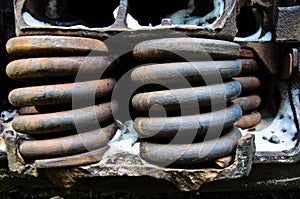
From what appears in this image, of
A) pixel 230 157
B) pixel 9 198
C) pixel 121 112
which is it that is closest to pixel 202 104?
pixel 230 157

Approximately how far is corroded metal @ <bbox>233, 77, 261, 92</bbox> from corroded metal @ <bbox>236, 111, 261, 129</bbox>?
7 centimetres

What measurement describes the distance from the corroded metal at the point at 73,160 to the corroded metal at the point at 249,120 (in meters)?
0.37

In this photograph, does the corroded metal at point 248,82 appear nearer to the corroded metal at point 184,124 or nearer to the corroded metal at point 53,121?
the corroded metal at point 184,124

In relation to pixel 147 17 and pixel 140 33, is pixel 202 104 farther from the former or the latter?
pixel 147 17

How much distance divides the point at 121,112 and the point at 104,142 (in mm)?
121

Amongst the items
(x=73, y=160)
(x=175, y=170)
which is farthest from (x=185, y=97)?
(x=73, y=160)

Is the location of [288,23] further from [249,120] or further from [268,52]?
[249,120]

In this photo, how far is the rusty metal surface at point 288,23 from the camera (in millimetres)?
786

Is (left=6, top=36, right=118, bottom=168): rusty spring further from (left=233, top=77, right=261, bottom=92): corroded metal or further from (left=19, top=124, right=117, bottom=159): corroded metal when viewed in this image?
(left=233, top=77, right=261, bottom=92): corroded metal

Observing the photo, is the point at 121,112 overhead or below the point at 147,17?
below

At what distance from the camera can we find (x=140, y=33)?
2.11 feet

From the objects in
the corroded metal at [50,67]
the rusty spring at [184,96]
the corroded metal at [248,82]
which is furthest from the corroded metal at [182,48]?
the corroded metal at [248,82]

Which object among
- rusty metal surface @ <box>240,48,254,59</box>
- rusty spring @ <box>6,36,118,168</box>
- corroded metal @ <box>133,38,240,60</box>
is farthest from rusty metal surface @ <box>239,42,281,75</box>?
rusty spring @ <box>6,36,118,168</box>

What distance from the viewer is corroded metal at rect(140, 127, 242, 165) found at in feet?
2.05
